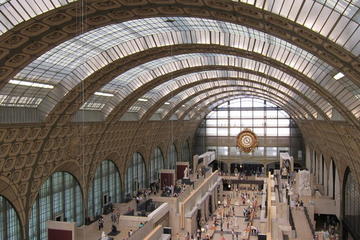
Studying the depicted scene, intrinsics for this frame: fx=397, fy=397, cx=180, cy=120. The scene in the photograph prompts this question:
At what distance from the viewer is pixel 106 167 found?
48.0 m

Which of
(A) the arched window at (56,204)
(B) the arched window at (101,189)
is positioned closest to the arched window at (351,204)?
(B) the arched window at (101,189)

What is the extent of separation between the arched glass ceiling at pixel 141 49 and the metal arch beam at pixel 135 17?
3.29m

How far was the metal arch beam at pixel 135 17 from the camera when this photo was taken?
63.1ft

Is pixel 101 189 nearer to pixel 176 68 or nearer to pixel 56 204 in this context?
pixel 56 204

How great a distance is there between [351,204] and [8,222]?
3198 centimetres

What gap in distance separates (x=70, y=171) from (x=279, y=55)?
23328 millimetres

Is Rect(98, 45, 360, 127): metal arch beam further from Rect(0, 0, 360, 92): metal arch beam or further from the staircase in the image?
the staircase

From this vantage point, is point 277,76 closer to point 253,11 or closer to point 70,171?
point 253,11

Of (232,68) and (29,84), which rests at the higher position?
(232,68)

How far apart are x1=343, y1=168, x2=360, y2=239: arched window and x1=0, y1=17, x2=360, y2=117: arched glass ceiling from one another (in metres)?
15.8

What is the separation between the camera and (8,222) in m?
30.4

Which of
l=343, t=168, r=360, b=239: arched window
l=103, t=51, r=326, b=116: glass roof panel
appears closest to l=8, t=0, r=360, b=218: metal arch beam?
l=103, t=51, r=326, b=116: glass roof panel

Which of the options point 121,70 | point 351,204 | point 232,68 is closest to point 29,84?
point 121,70

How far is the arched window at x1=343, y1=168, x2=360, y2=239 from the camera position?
123ft
